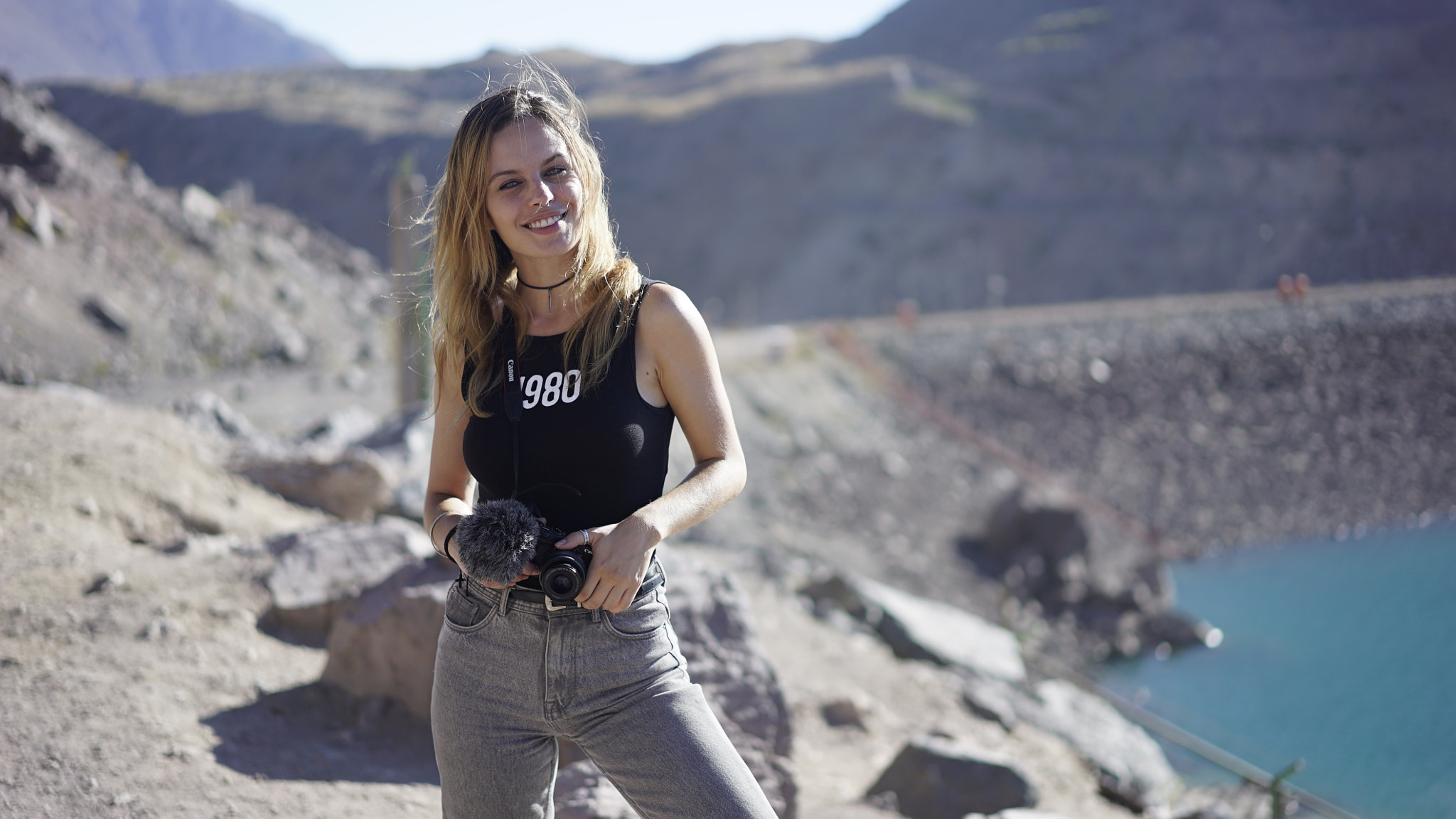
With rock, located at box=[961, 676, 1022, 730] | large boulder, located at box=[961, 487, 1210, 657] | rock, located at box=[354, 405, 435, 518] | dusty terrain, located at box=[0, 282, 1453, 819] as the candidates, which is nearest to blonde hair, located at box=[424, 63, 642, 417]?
dusty terrain, located at box=[0, 282, 1453, 819]

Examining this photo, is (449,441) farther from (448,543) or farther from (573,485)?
Result: (573,485)

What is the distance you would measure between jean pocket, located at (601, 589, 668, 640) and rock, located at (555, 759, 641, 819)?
1587 millimetres

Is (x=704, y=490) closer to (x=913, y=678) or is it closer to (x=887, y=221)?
(x=913, y=678)

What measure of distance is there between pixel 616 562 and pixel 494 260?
78cm

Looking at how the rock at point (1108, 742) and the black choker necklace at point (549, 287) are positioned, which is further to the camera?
the rock at point (1108, 742)

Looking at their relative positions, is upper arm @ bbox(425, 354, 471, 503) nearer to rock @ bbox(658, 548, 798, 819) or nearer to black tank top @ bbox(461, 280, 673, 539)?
black tank top @ bbox(461, 280, 673, 539)

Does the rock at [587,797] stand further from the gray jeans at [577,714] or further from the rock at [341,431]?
the rock at [341,431]

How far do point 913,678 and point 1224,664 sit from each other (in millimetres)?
10220

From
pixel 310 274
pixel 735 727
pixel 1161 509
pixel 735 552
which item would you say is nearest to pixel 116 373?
pixel 310 274

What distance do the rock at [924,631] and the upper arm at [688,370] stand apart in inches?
287

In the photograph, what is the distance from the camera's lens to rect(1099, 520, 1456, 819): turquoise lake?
1223 centimetres

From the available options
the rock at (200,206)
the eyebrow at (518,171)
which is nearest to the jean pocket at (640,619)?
the eyebrow at (518,171)

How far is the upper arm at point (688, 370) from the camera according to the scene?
6.57 feet

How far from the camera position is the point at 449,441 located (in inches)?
89.2
